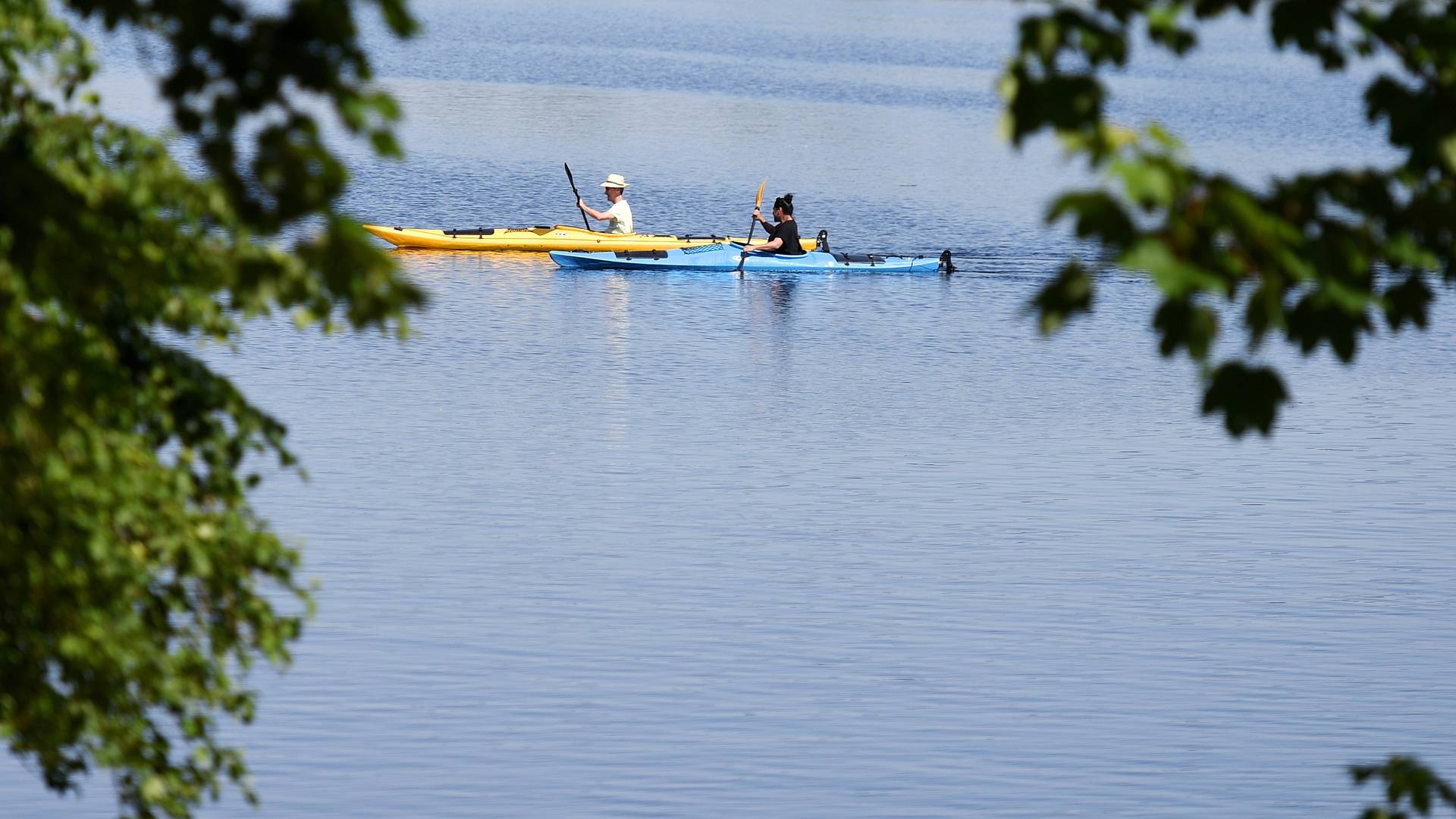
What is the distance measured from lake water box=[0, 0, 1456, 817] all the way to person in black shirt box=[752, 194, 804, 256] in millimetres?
663

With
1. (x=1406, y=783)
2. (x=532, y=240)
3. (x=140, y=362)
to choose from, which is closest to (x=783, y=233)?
(x=532, y=240)

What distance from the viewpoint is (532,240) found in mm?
34312

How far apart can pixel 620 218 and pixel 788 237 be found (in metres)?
2.59

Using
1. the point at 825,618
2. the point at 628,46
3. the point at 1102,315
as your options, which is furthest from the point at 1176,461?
the point at 628,46

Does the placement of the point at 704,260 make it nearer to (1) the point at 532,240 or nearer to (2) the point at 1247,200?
(1) the point at 532,240

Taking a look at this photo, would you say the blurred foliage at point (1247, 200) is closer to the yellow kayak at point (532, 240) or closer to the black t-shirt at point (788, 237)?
the black t-shirt at point (788, 237)

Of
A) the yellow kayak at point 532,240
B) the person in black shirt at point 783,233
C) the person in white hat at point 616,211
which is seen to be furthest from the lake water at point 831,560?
the person in white hat at point 616,211

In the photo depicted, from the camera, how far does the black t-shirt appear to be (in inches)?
1319

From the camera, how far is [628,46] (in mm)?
89875

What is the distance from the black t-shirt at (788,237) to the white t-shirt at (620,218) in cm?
221

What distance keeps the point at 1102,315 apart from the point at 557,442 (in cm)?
1270

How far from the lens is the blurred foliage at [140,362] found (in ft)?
16.2

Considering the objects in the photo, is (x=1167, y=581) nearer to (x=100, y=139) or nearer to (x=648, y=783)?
(x=648, y=783)

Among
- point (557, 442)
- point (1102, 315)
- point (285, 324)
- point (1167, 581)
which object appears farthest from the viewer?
point (1102, 315)
